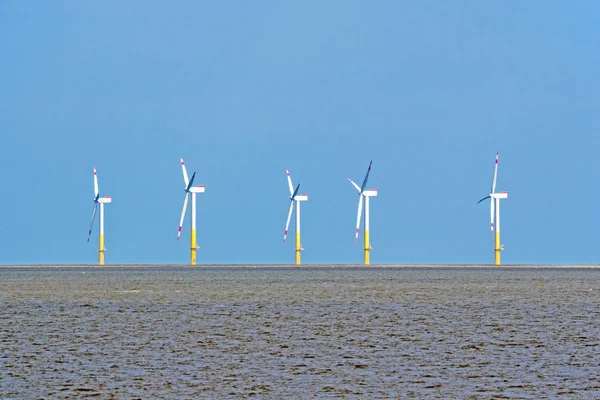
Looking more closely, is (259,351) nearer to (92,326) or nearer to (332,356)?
(332,356)

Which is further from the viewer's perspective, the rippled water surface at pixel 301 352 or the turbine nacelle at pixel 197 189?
the turbine nacelle at pixel 197 189

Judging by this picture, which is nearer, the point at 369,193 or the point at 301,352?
the point at 301,352

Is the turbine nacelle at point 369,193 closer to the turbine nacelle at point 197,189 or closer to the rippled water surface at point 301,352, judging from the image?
the turbine nacelle at point 197,189

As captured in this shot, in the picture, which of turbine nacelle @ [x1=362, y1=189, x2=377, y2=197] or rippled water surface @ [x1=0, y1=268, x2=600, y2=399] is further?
turbine nacelle @ [x1=362, y1=189, x2=377, y2=197]

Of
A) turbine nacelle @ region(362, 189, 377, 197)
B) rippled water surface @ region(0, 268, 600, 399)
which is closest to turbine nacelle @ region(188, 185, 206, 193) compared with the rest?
turbine nacelle @ region(362, 189, 377, 197)

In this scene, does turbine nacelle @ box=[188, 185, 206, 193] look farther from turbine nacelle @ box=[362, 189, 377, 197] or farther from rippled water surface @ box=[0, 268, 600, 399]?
rippled water surface @ box=[0, 268, 600, 399]

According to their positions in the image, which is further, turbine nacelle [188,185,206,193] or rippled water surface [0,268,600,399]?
turbine nacelle [188,185,206,193]

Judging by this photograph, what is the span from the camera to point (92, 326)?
118 ft

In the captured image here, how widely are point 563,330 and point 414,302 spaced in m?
19.3

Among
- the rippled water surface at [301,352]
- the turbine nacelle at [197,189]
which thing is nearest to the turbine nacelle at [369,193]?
the turbine nacelle at [197,189]

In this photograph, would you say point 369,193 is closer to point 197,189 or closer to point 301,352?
point 197,189

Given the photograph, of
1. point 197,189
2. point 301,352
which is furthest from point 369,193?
point 301,352

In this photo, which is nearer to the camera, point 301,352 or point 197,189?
point 301,352

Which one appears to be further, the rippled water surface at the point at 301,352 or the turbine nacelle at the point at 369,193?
the turbine nacelle at the point at 369,193
